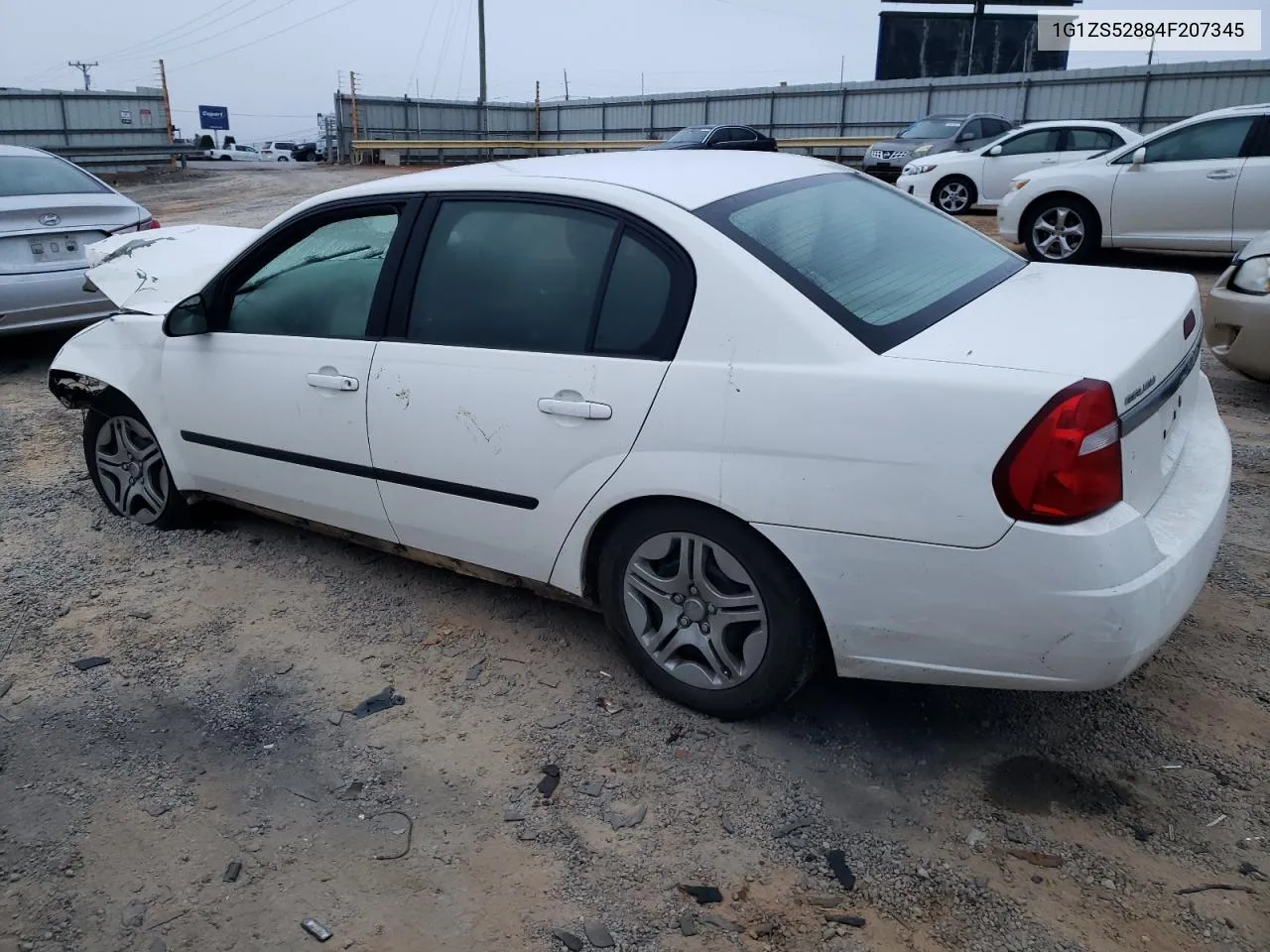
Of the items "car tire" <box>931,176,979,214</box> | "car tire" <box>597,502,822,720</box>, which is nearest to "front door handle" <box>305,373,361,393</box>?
"car tire" <box>597,502,822,720</box>

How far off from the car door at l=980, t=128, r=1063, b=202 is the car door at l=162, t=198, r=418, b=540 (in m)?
13.1

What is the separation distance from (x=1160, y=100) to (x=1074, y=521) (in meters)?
26.5

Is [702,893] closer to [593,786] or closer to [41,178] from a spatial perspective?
[593,786]

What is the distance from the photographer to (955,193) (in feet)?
50.2

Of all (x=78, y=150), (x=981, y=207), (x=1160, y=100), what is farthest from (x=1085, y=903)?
(x=78, y=150)

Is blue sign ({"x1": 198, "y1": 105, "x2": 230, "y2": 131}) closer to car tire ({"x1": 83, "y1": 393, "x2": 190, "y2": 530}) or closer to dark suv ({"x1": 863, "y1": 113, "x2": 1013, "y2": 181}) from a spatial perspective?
dark suv ({"x1": 863, "y1": 113, "x2": 1013, "y2": 181})

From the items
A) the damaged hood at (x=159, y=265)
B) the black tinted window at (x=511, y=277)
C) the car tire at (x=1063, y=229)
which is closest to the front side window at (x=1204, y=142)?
the car tire at (x=1063, y=229)

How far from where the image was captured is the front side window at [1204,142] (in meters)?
9.47

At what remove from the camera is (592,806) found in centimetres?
279

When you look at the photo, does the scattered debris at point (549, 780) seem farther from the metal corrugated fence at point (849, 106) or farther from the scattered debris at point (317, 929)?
the metal corrugated fence at point (849, 106)

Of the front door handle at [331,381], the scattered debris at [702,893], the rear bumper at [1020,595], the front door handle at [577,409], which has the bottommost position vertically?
the scattered debris at [702,893]

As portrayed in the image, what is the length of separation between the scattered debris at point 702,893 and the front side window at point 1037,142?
47.4ft

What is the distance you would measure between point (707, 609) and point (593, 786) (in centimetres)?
58

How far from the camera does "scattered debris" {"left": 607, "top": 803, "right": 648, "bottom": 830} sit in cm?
271
